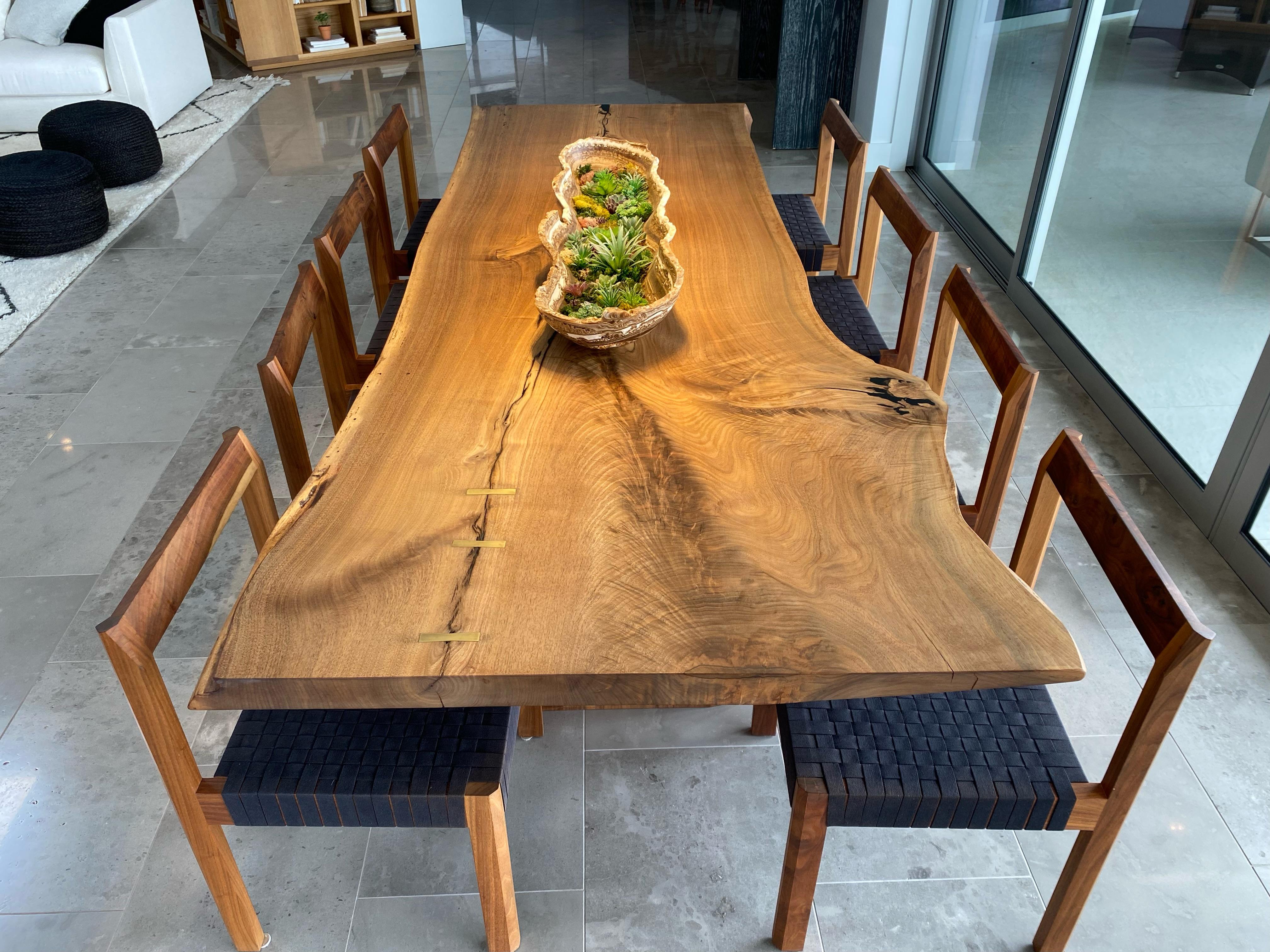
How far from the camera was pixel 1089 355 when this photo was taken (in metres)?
3.04

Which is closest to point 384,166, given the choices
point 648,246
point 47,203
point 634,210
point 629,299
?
point 634,210

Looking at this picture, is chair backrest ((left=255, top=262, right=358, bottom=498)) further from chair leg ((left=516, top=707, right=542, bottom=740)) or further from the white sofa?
the white sofa

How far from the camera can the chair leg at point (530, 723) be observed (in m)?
1.91

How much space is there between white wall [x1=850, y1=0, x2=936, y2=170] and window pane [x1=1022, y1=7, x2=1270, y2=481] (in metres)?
1.50

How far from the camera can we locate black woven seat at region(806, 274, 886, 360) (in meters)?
2.33

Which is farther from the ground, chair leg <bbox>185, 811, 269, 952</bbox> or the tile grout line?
chair leg <bbox>185, 811, 269, 952</bbox>

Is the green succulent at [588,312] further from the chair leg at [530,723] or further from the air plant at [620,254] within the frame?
the chair leg at [530,723]

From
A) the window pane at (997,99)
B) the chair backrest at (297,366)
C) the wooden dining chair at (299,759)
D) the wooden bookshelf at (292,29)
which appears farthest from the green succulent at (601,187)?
the wooden bookshelf at (292,29)

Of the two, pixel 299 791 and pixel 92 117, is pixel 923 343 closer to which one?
pixel 299 791

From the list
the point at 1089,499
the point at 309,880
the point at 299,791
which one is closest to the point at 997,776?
the point at 1089,499

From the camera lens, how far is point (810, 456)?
1518 mm

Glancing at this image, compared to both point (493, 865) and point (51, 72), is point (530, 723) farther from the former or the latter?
point (51, 72)

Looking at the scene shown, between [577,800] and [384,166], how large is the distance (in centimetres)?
194

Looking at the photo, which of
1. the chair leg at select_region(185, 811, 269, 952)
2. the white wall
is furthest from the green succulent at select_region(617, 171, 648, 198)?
the white wall
